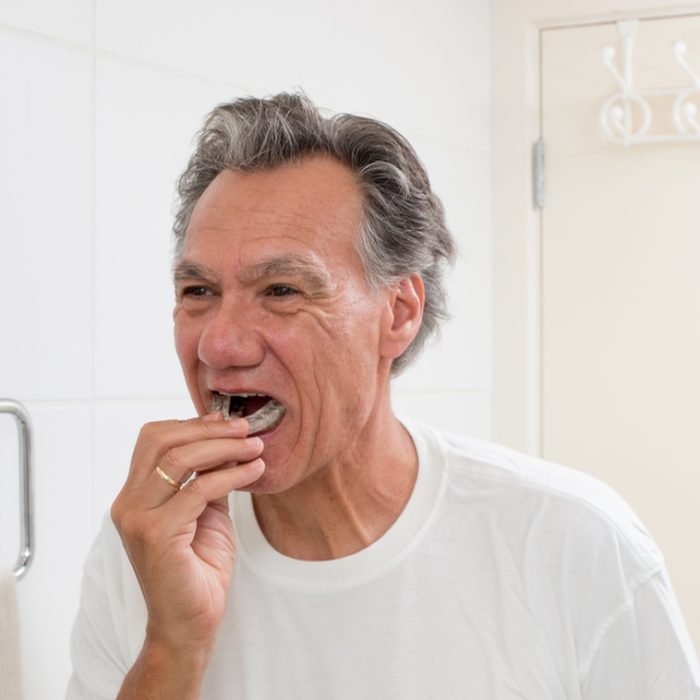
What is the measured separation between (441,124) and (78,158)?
3.21 feet

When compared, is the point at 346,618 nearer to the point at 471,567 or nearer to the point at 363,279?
the point at 471,567

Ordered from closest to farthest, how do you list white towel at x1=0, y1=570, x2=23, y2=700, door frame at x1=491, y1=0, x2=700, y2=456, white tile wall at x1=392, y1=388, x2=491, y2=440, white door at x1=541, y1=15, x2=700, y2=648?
white towel at x1=0, y1=570, x2=23, y2=700 < white tile wall at x1=392, y1=388, x2=491, y2=440 < white door at x1=541, y1=15, x2=700, y2=648 < door frame at x1=491, y1=0, x2=700, y2=456

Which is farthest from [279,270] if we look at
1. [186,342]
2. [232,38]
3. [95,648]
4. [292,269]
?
[232,38]

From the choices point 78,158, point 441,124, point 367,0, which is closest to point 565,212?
point 441,124

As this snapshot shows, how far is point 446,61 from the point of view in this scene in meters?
2.40

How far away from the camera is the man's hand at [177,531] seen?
1160 millimetres

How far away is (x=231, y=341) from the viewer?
3.75ft

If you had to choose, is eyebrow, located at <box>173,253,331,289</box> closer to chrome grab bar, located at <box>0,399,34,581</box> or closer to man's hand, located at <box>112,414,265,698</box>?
man's hand, located at <box>112,414,265,698</box>

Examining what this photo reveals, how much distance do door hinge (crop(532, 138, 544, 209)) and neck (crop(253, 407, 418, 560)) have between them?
4.15ft

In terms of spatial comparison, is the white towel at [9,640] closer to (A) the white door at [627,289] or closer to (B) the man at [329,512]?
(B) the man at [329,512]

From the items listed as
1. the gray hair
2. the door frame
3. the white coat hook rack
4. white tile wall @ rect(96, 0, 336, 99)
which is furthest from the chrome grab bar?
the white coat hook rack

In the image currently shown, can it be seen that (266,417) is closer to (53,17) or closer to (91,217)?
(91,217)

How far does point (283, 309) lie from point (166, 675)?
0.38 metres

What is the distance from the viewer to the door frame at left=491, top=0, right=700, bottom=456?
2482 millimetres
